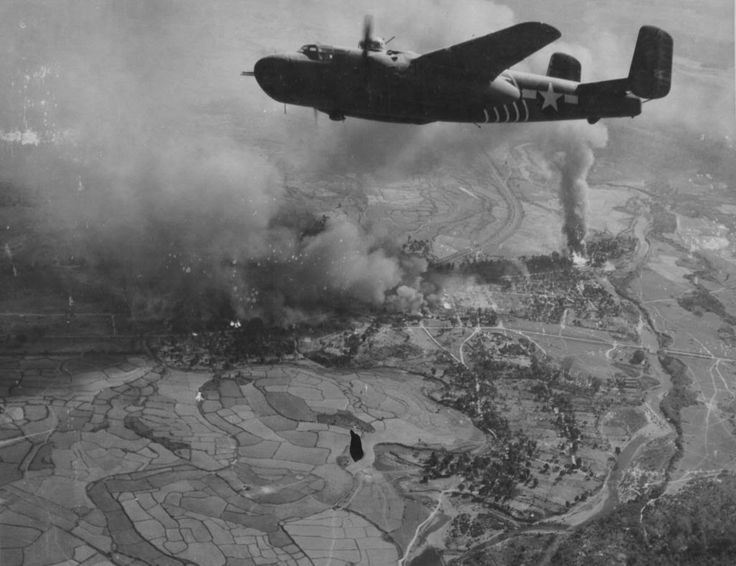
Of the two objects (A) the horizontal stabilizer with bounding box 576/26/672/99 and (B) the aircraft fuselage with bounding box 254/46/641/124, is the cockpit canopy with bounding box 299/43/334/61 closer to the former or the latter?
(B) the aircraft fuselage with bounding box 254/46/641/124

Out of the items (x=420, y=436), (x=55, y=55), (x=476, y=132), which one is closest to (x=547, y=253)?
(x=476, y=132)

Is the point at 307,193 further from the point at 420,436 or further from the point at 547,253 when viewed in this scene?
the point at 420,436

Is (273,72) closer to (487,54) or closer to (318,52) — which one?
(318,52)

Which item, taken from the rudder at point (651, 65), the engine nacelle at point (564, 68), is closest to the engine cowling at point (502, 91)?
the rudder at point (651, 65)

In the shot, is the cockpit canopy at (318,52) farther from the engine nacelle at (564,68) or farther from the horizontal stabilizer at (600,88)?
the engine nacelle at (564,68)

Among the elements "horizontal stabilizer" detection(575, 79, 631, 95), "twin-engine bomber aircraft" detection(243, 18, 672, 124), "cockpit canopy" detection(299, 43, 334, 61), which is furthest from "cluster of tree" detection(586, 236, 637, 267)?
"cockpit canopy" detection(299, 43, 334, 61)

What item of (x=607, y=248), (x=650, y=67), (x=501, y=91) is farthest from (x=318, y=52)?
(x=607, y=248)
